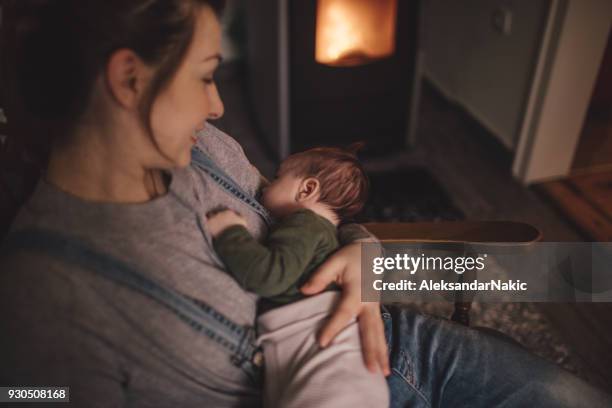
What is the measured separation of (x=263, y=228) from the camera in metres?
1.01

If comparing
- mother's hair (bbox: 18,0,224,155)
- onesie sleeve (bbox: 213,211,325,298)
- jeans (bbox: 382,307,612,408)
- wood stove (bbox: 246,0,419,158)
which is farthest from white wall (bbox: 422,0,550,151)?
mother's hair (bbox: 18,0,224,155)

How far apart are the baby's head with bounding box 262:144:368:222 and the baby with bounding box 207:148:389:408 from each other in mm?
48

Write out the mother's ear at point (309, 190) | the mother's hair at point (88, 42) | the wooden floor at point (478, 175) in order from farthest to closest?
the wooden floor at point (478, 175) → the mother's ear at point (309, 190) → the mother's hair at point (88, 42)

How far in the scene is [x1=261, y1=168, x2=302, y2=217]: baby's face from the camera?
1.07 meters

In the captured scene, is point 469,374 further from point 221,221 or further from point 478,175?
point 478,175

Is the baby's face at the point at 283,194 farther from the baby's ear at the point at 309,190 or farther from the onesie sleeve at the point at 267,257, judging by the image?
the onesie sleeve at the point at 267,257

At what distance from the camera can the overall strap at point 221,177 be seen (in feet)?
3.09

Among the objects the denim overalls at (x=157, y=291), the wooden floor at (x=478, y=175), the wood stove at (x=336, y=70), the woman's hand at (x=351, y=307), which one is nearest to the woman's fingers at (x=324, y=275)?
the woman's hand at (x=351, y=307)

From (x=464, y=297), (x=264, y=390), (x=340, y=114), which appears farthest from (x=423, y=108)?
(x=264, y=390)

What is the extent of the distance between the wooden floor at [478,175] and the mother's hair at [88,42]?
1.59m

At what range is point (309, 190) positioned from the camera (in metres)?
1.06

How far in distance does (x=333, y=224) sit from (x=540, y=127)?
169 centimetres

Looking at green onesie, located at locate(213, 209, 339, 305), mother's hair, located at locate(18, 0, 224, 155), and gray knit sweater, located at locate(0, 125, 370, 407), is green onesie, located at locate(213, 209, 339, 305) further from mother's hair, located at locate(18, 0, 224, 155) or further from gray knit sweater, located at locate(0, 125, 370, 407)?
mother's hair, located at locate(18, 0, 224, 155)

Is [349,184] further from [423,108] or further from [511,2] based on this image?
[423,108]
